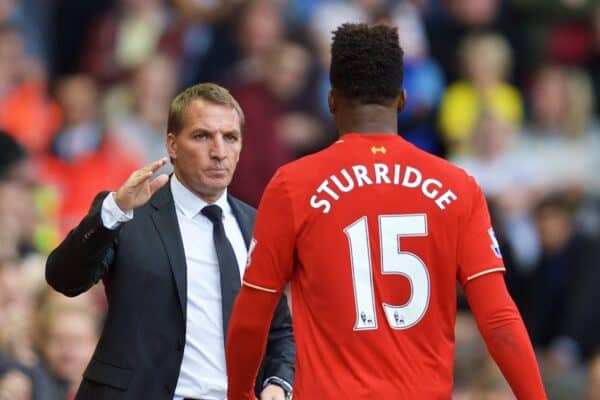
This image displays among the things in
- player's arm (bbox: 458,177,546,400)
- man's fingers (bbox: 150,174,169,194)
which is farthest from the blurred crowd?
player's arm (bbox: 458,177,546,400)

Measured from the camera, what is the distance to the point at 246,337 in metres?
5.19

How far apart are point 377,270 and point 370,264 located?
3 centimetres

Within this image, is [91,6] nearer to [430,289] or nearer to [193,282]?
[193,282]

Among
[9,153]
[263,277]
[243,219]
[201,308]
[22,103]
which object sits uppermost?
[22,103]

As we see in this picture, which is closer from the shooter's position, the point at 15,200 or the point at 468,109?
the point at 15,200

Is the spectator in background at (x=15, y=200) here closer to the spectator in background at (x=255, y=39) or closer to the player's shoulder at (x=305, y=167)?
the spectator in background at (x=255, y=39)

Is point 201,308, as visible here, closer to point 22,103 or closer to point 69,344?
point 69,344

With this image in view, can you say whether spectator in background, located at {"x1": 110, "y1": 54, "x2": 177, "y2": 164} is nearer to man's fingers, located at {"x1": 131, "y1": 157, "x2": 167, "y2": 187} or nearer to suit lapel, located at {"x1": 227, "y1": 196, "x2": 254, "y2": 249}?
suit lapel, located at {"x1": 227, "y1": 196, "x2": 254, "y2": 249}

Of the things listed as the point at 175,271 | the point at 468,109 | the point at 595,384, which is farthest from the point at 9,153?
the point at 175,271

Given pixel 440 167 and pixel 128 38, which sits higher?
pixel 128 38

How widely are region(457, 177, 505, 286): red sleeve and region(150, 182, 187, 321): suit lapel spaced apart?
1149 millimetres

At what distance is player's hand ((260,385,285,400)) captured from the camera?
5.74 m

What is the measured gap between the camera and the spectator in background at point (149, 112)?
12656mm

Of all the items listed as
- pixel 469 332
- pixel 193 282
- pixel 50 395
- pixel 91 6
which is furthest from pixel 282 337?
pixel 91 6
